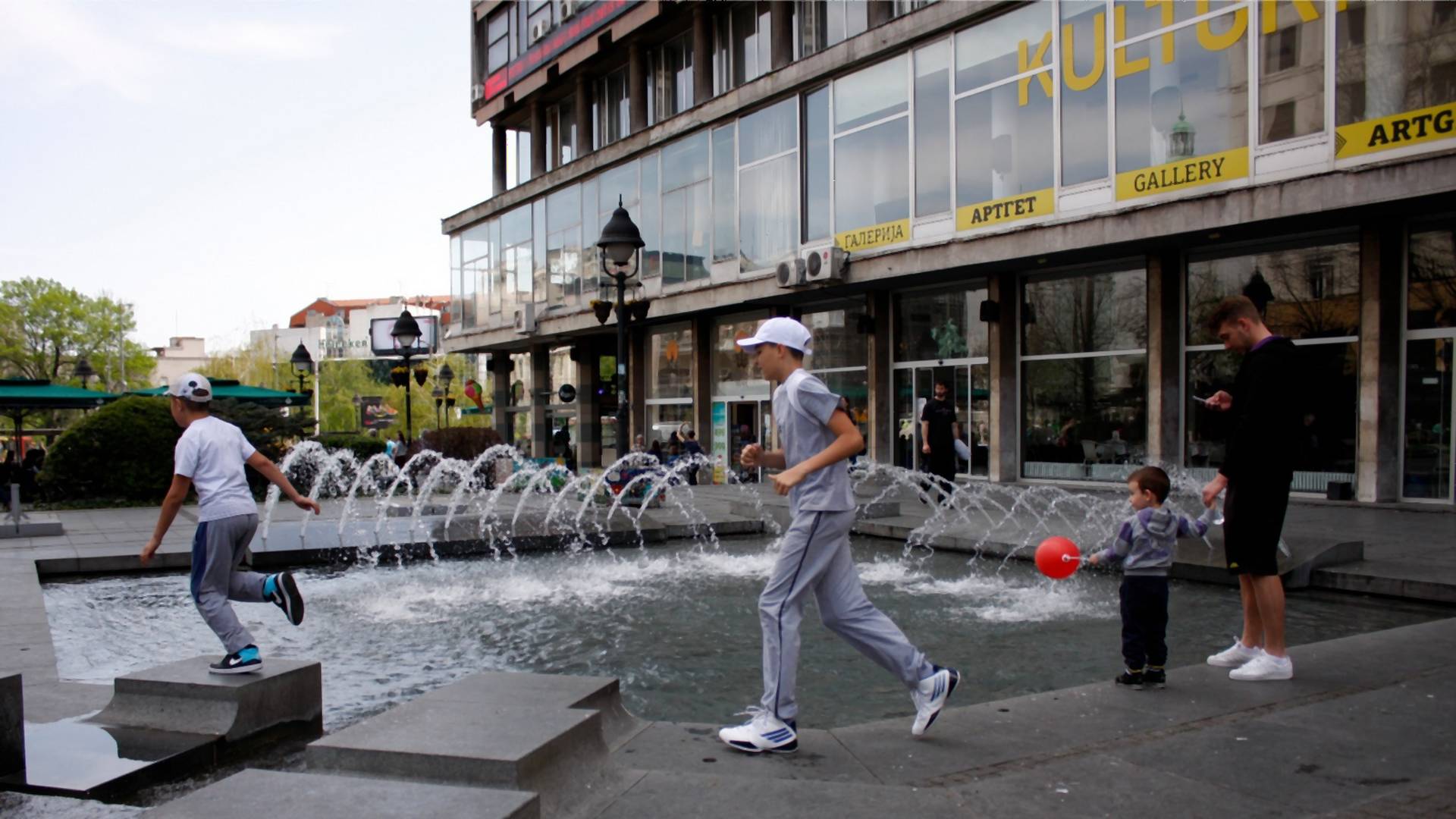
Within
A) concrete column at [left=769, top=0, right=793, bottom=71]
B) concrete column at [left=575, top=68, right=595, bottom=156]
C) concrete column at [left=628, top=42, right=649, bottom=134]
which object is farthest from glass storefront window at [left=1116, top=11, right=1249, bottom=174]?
concrete column at [left=575, top=68, right=595, bottom=156]

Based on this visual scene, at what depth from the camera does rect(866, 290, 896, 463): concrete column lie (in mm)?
24062

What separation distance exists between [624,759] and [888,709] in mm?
1811

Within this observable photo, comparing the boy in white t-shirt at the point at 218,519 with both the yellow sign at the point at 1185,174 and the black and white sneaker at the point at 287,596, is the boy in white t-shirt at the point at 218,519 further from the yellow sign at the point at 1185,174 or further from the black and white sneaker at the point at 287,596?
the yellow sign at the point at 1185,174

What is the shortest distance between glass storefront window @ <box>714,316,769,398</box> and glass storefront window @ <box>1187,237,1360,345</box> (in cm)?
1228

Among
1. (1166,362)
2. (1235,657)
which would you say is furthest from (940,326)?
(1235,657)

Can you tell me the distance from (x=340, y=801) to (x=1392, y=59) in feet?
53.2

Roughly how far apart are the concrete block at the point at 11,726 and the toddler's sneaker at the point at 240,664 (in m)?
0.84

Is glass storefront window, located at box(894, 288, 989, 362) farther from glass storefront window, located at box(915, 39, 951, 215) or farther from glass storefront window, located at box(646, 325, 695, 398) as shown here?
glass storefront window, located at box(646, 325, 695, 398)

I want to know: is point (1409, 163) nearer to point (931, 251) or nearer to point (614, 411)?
point (931, 251)

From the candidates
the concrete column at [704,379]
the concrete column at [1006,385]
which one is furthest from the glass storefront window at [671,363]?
the concrete column at [1006,385]

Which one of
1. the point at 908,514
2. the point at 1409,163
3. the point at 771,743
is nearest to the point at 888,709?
the point at 771,743

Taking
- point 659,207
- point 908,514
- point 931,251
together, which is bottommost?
point 908,514

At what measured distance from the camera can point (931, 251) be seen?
20.4 metres

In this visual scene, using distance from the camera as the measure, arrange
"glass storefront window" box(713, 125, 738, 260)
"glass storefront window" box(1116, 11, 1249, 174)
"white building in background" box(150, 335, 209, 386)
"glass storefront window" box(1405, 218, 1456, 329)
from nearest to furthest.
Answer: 1. "glass storefront window" box(1405, 218, 1456, 329)
2. "glass storefront window" box(1116, 11, 1249, 174)
3. "glass storefront window" box(713, 125, 738, 260)
4. "white building in background" box(150, 335, 209, 386)
